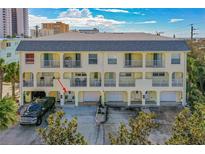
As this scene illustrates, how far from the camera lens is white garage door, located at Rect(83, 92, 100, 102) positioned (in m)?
11.2

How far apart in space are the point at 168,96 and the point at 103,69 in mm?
2109

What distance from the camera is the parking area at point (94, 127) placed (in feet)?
30.3

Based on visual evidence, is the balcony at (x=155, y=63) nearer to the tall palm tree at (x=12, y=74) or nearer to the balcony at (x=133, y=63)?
the balcony at (x=133, y=63)

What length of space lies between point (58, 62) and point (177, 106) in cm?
374

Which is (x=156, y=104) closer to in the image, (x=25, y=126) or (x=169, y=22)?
(x=169, y=22)

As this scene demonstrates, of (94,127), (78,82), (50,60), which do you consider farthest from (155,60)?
(50,60)

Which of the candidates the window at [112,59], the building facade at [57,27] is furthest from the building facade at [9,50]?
the window at [112,59]

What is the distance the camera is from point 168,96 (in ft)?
37.1

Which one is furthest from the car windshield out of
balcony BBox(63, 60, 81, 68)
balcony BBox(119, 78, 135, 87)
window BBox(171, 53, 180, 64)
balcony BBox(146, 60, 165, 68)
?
window BBox(171, 53, 180, 64)

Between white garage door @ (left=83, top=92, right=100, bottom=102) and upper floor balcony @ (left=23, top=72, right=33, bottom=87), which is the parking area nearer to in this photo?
white garage door @ (left=83, top=92, right=100, bottom=102)

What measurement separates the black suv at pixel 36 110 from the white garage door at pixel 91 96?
1.01 metres

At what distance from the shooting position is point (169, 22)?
33.4ft

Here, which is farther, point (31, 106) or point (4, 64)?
point (4, 64)

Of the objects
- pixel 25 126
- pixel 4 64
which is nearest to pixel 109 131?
pixel 25 126
